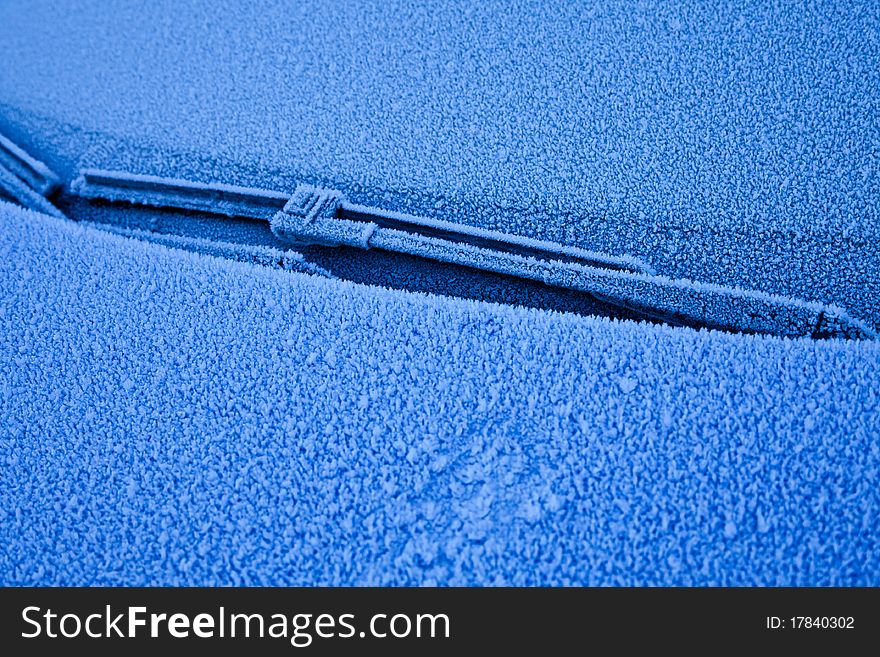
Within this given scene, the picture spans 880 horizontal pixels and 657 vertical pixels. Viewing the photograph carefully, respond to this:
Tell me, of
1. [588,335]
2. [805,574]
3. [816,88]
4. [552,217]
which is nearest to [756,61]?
[816,88]

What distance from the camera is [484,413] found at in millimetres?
385

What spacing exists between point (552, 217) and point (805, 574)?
0.34 metres

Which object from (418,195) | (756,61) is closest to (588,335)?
(418,195)

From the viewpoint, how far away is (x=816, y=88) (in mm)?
546

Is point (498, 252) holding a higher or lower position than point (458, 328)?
higher

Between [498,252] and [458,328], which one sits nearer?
[458,328]

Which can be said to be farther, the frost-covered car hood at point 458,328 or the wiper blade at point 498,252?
the wiper blade at point 498,252

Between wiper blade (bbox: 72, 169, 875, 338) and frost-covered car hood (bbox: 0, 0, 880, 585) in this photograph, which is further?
wiper blade (bbox: 72, 169, 875, 338)
